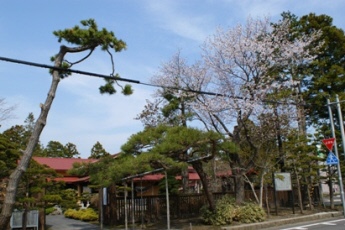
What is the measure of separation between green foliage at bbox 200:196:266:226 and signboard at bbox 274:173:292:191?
2549 mm

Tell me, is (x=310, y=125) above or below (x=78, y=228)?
above

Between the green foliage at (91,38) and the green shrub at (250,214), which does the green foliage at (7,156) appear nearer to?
the green foliage at (91,38)

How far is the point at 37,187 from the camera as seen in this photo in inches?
504

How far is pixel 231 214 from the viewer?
14836 mm

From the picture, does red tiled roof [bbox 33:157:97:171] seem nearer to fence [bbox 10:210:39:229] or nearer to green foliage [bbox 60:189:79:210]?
fence [bbox 10:210:39:229]

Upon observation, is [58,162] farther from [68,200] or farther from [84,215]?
[68,200]

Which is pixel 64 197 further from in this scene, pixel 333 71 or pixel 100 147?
pixel 100 147

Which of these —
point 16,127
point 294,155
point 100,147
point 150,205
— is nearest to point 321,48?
point 294,155

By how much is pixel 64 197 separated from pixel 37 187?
111 cm

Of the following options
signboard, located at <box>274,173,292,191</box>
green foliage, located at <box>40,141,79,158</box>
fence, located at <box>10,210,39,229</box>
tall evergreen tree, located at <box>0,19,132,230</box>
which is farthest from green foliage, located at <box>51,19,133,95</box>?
green foliage, located at <box>40,141,79,158</box>

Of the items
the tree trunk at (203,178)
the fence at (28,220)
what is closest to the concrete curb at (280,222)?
the tree trunk at (203,178)

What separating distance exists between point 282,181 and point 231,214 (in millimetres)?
4633

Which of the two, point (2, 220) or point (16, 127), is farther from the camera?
point (16, 127)

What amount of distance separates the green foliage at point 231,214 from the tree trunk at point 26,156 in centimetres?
800
